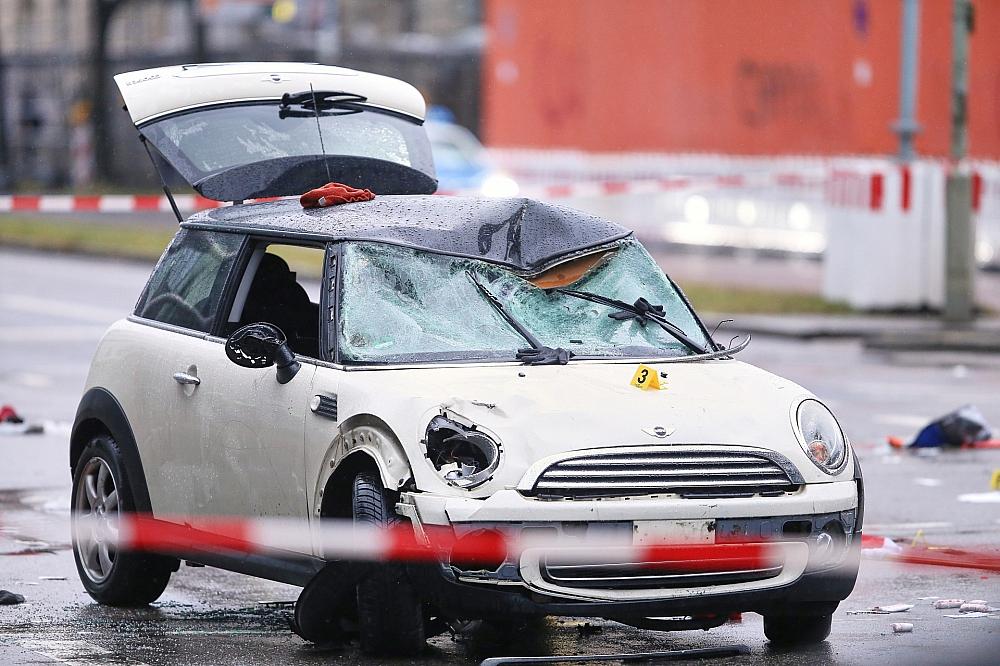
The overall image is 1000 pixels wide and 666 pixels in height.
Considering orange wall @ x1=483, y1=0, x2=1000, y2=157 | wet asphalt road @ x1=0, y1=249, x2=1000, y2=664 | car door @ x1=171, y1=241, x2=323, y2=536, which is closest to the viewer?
wet asphalt road @ x1=0, y1=249, x2=1000, y2=664

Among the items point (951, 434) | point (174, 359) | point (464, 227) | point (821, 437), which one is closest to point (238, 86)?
point (174, 359)

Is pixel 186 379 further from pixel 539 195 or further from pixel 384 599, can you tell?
pixel 539 195

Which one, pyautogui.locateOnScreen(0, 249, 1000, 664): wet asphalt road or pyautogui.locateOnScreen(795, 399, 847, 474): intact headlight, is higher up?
pyautogui.locateOnScreen(795, 399, 847, 474): intact headlight

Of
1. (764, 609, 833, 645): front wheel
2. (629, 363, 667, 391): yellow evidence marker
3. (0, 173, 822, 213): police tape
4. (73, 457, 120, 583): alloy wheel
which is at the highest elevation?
(629, 363, 667, 391): yellow evidence marker

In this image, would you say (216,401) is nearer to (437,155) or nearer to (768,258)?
(768,258)

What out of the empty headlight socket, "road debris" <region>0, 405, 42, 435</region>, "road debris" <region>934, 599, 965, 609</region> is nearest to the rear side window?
the empty headlight socket

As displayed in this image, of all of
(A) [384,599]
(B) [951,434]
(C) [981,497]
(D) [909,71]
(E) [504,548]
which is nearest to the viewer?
(E) [504,548]

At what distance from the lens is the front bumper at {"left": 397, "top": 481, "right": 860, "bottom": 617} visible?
620 centimetres

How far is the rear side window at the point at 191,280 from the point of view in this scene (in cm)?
773

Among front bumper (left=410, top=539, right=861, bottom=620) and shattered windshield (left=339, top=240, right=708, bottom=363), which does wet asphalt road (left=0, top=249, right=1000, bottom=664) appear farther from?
shattered windshield (left=339, top=240, right=708, bottom=363)

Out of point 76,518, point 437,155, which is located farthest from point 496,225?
point 437,155

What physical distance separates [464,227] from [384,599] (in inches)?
59.2

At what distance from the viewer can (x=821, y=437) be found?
676 centimetres

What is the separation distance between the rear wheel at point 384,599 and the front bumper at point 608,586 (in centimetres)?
10
